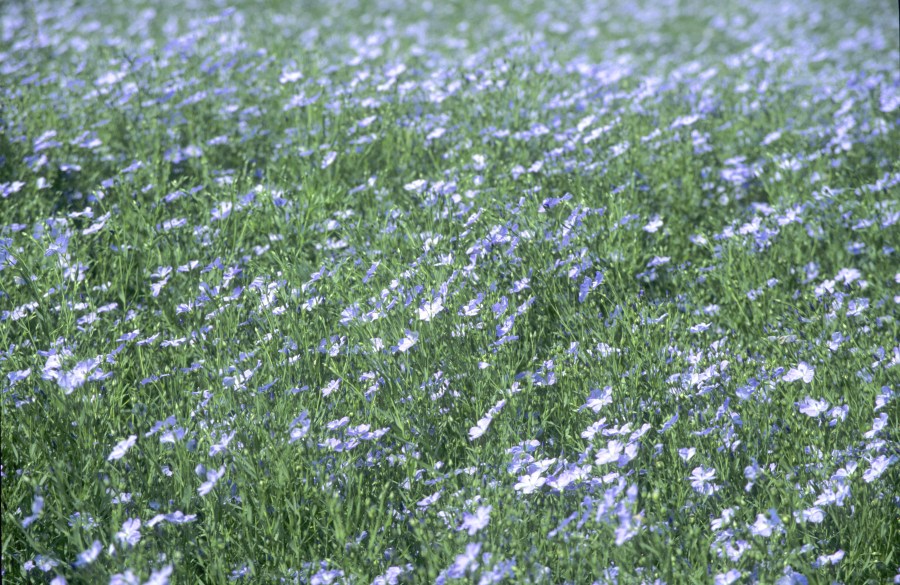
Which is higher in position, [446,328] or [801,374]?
[446,328]

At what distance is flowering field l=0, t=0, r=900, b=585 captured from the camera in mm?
2412

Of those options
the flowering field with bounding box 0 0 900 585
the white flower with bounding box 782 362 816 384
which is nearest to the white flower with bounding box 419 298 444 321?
the flowering field with bounding box 0 0 900 585

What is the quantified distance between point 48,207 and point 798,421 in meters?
3.54

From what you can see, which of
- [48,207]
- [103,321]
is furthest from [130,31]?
[103,321]

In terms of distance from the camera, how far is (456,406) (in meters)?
2.89

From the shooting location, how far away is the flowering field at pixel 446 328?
2412mm

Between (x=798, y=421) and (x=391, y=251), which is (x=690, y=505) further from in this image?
(x=391, y=251)

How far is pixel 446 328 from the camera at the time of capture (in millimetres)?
3105

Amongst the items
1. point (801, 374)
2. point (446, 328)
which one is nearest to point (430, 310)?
point (446, 328)

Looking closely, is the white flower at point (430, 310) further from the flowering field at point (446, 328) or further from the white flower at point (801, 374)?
the white flower at point (801, 374)

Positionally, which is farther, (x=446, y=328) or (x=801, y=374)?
(x=446, y=328)

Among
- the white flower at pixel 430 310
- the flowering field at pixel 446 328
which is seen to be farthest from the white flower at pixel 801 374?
the white flower at pixel 430 310

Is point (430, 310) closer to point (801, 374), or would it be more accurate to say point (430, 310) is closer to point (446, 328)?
point (446, 328)

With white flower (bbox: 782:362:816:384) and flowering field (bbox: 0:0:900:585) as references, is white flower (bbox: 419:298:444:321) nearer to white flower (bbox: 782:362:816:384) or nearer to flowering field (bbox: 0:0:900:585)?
flowering field (bbox: 0:0:900:585)
